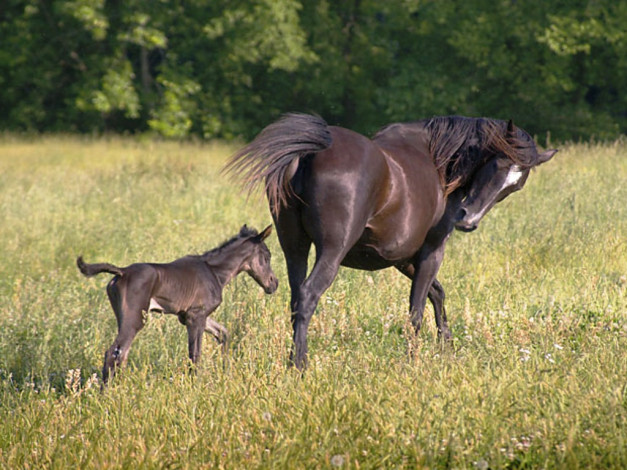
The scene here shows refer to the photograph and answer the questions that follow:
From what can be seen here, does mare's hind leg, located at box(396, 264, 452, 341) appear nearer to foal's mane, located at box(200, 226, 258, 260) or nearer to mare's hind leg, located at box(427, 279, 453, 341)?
mare's hind leg, located at box(427, 279, 453, 341)

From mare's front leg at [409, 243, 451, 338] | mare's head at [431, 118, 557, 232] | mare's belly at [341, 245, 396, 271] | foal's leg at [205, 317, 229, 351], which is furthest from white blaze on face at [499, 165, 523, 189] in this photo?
foal's leg at [205, 317, 229, 351]

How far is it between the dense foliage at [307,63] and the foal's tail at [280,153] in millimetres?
23403

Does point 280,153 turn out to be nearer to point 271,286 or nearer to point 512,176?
point 271,286

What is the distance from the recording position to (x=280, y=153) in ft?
18.5

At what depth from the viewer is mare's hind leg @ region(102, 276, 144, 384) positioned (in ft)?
18.6

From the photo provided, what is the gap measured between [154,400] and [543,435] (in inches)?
81.7

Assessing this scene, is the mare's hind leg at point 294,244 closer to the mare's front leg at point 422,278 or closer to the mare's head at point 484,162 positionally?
the mare's front leg at point 422,278

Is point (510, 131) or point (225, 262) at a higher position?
point (510, 131)

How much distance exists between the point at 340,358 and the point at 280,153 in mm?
1417

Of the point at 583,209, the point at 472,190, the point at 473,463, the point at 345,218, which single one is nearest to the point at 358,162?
the point at 345,218

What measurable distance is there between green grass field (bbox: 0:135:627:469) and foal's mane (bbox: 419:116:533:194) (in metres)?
1.16

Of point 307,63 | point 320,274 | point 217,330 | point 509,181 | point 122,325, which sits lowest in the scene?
point 307,63

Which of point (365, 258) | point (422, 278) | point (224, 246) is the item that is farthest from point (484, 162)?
point (224, 246)

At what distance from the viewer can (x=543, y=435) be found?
13.9ft
